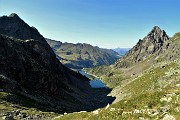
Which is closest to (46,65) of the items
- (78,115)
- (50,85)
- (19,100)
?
(50,85)

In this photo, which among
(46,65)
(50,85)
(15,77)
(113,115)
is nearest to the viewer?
(113,115)

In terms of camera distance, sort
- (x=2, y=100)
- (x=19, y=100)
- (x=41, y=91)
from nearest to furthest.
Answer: (x=2, y=100) → (x=19, y=100) → (x=41, y=91)

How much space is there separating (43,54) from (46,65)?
23.9ft

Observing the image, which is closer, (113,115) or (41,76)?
(113,115)

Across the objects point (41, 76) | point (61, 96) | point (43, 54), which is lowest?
point (61, 96)

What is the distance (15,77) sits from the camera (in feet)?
427

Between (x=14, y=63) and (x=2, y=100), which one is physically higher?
(x=14, y=63)

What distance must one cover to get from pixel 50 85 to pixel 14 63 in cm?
2570

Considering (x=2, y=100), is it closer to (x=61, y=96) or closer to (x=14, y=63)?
(x=14, y=63)

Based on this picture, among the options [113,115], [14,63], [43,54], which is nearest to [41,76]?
[14,63]

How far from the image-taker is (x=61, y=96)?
155625 mm

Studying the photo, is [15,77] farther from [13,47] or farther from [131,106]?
[131,106]

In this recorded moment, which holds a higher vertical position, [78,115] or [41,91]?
[78,115]

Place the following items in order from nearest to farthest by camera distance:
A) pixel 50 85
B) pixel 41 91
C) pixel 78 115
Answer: pixel 78 115, pixel 41 91, pixel 50 85
